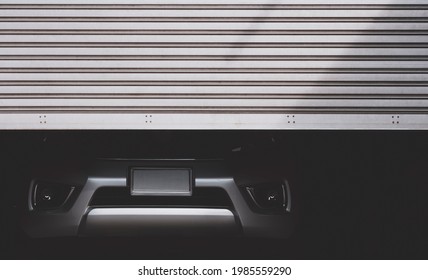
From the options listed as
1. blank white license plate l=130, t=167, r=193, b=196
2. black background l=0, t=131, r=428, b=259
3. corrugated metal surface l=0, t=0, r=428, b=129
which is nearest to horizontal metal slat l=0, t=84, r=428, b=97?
corrugated metal surface l=0, t=0, r=428, b=129

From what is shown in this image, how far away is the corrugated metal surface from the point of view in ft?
15.0

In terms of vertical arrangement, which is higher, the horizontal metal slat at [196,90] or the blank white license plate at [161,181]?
the horizontal metal slat at [196,90]

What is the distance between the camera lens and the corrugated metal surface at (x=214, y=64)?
15.0ft

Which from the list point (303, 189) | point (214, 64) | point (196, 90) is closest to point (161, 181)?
point (196, 90)

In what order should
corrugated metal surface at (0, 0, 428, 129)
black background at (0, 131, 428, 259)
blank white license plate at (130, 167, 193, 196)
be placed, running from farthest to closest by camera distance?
black background at (0, 131, 428, 259) < blank white license plate at (130, 167, 193, 196) < corrugated metal surface at (0, 0, 428, 129)

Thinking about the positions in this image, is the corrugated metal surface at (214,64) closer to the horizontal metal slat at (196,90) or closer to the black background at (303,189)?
the horizontal metal slat at (196,90)

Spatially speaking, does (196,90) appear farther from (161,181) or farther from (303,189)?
(303,189)

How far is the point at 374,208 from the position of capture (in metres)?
8.42

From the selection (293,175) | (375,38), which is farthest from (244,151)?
(375,38)

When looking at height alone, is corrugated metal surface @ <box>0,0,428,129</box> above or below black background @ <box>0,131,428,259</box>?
above

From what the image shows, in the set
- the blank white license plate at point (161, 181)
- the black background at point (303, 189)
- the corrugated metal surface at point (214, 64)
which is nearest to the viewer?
the corrugated metal surface at point (214, 64)

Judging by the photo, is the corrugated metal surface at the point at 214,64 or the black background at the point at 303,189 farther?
the black background at the point at 303,189

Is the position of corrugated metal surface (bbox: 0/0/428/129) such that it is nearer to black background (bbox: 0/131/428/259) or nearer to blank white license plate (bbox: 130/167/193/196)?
black background (bbox: 0/131/428/259)

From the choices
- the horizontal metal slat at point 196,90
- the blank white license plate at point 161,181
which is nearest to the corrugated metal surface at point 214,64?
the horizontal metal slat at point 196,90
